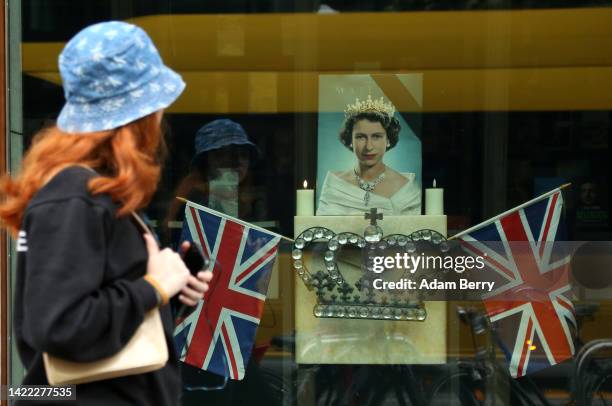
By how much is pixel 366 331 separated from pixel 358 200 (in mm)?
652

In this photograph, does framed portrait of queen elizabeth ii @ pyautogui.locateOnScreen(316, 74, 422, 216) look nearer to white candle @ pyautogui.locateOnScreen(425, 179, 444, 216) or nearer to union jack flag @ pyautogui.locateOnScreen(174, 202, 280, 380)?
white candle @ pyautogui.locateOnScreen(425, 179, 444, 216)

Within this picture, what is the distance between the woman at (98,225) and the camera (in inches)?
63.6

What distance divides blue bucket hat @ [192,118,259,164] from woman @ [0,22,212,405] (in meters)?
2.22

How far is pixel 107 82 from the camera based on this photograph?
71.1 inches

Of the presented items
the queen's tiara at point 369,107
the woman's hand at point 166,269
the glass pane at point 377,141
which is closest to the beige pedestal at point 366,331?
the glass pane at point 377,141

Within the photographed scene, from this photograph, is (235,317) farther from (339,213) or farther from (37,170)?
(37,170)

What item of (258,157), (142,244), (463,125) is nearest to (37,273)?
(142,244)

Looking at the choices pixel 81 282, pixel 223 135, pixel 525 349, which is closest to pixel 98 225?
pixel 81 282

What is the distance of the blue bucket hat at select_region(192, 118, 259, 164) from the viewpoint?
13.6 ft

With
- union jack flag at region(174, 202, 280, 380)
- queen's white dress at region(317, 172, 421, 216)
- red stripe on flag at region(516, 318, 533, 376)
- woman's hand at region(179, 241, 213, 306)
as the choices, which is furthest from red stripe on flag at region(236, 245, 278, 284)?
woman's hand at region(179, 241, 213, 306)

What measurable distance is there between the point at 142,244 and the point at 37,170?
0.26 m

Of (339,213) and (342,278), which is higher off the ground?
(339,213)

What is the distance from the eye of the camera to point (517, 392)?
4336mm

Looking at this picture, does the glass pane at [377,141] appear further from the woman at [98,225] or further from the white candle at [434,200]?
the woman at [98,225]
